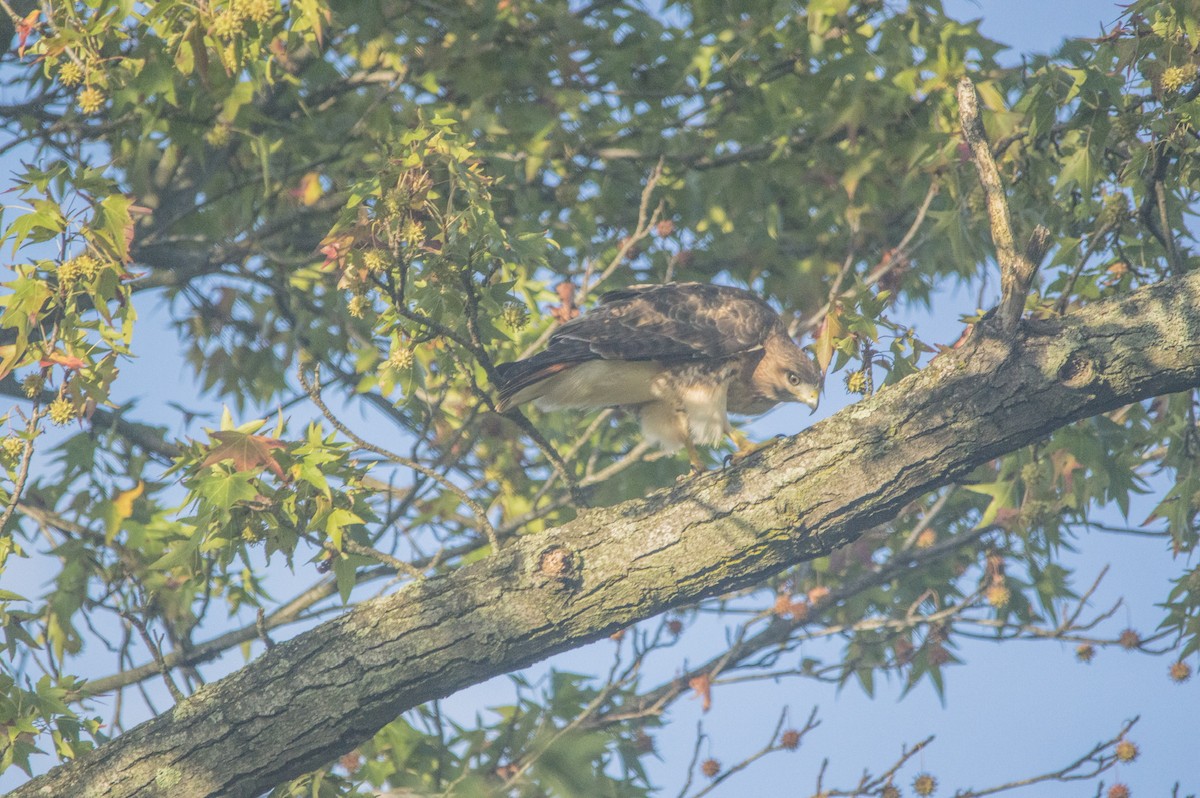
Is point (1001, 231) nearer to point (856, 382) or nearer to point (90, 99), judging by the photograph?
point (856, 382)

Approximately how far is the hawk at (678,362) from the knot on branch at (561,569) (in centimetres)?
147

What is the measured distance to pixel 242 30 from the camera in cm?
470

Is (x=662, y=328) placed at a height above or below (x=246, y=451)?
above

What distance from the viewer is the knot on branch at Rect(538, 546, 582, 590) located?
12.7ft

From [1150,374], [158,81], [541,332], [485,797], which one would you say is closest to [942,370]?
[1150,374]

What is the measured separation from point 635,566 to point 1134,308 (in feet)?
6.11

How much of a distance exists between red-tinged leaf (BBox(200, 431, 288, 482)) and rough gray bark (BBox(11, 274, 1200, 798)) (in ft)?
2.01

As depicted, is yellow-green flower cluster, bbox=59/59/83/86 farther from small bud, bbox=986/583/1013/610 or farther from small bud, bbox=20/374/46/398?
small bud, bbox=986/583/1013/610

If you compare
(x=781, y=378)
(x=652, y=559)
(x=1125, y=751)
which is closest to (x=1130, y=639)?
(x=1125, y=751)

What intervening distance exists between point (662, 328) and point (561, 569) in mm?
2005

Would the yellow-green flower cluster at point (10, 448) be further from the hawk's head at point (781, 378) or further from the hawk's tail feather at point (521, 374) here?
the hawk's head at point (781, 378)

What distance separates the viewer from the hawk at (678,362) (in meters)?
5.48

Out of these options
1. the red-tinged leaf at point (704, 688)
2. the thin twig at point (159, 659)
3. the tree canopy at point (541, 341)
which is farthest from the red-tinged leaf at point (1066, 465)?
the thin twig at point (159, 659)

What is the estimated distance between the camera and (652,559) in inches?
152
